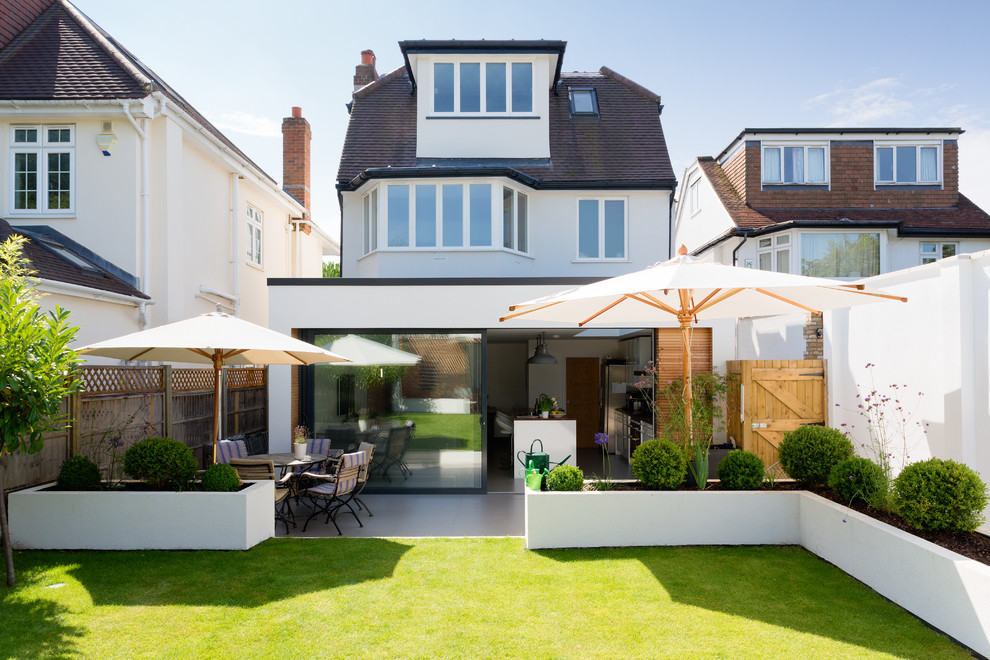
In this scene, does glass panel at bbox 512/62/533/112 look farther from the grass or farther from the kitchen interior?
the grass

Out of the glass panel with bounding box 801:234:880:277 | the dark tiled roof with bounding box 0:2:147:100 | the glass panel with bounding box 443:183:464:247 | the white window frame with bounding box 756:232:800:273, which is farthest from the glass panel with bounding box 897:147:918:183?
the dark tiled roof with bounding box 0:2:147:100

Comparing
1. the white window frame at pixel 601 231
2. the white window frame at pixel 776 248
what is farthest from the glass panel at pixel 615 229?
the white window frame at pixel 776 248

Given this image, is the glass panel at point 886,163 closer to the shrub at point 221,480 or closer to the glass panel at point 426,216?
the glass panel at point 426,216

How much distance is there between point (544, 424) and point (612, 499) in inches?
201

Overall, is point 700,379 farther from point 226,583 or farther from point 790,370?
point 226,583

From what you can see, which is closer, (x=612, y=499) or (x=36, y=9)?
(x=612, y=499)

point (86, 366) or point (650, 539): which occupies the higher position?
point (86, 366)

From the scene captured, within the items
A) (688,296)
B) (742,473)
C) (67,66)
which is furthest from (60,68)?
(742,473)

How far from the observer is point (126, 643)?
466 centimetres

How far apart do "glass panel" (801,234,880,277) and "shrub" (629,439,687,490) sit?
13797mm

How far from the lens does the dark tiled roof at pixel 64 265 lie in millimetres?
9611

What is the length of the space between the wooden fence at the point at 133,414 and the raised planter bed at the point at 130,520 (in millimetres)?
554

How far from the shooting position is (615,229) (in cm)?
1426

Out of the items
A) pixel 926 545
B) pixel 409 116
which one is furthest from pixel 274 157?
pixel 926 545
